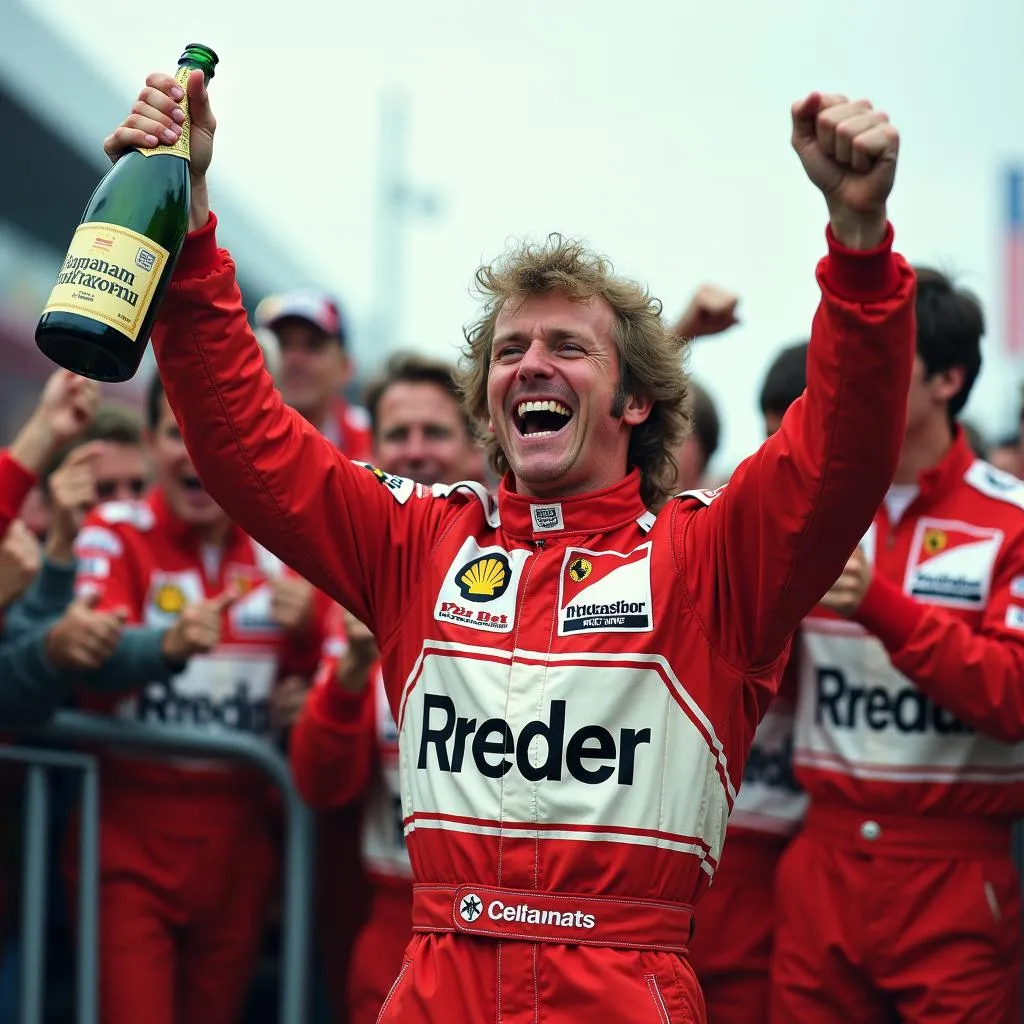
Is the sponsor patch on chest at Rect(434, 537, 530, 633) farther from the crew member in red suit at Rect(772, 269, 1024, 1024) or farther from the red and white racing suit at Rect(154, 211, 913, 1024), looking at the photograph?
the crew member in red suit at Rect(772, 269, 1024, 1024)

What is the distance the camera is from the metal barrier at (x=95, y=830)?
3.88m

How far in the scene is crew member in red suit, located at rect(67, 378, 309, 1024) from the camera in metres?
3.92

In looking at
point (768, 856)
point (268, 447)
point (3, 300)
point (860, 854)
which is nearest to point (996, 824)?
point (860, 854)

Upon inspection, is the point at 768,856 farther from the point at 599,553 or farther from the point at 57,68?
the point at 57,68

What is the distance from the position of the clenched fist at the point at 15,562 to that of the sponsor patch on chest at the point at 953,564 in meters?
2.24

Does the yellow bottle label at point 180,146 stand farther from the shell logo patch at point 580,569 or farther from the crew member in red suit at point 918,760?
the crew member in red suit at point 918,760

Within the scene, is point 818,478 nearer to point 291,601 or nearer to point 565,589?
point 565,589

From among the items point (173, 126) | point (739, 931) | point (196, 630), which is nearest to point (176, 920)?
point (196, 630)

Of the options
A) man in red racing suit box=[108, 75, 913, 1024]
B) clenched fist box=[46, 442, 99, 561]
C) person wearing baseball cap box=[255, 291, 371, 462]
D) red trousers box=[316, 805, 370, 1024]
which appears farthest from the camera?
person wearing baseball cap box=[255, 291, 371, 462]

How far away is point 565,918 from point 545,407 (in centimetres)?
92

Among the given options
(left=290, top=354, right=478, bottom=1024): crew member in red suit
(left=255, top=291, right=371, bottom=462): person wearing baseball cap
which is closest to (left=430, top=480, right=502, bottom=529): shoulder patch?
(left=290, top=354, right=478, bottom=1024): crew member in red suit

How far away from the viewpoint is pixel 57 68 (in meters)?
15.9

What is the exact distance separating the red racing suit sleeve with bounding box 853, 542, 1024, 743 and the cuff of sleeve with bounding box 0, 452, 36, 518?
2.09m

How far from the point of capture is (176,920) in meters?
4.05
